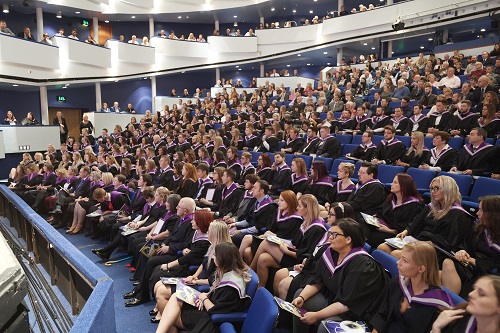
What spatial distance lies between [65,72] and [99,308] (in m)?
15.5

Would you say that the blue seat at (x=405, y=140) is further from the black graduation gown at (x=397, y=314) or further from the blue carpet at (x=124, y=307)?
the blue carpet at (x=124, y=307)

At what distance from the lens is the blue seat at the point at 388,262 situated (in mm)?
2721

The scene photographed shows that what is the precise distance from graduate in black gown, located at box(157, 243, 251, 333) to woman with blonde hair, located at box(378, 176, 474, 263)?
1486 mm

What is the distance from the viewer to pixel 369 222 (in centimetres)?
398

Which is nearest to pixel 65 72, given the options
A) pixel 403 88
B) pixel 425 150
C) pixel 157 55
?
pixel 157 55

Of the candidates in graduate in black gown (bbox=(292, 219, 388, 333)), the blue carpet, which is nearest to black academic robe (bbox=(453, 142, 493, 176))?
graduate in black gown (bbox=(292, 219, 388, 333))

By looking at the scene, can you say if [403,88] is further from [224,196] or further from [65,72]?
[65,72]

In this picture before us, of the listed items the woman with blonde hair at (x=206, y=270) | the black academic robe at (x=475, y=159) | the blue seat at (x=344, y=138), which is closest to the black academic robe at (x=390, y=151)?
the black academic robe at (x=475, y=159)

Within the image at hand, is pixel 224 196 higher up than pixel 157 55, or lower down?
lower down

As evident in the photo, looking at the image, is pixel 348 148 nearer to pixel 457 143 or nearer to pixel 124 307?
pixel 457 143

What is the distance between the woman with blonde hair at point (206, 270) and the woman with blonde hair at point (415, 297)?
1452 millimetres

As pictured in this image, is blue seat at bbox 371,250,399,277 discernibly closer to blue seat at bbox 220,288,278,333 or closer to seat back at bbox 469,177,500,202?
blue seat at bbox 220,288,278,333

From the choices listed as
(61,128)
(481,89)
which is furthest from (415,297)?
(61,128)

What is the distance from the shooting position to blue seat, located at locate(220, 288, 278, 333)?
225 cm
